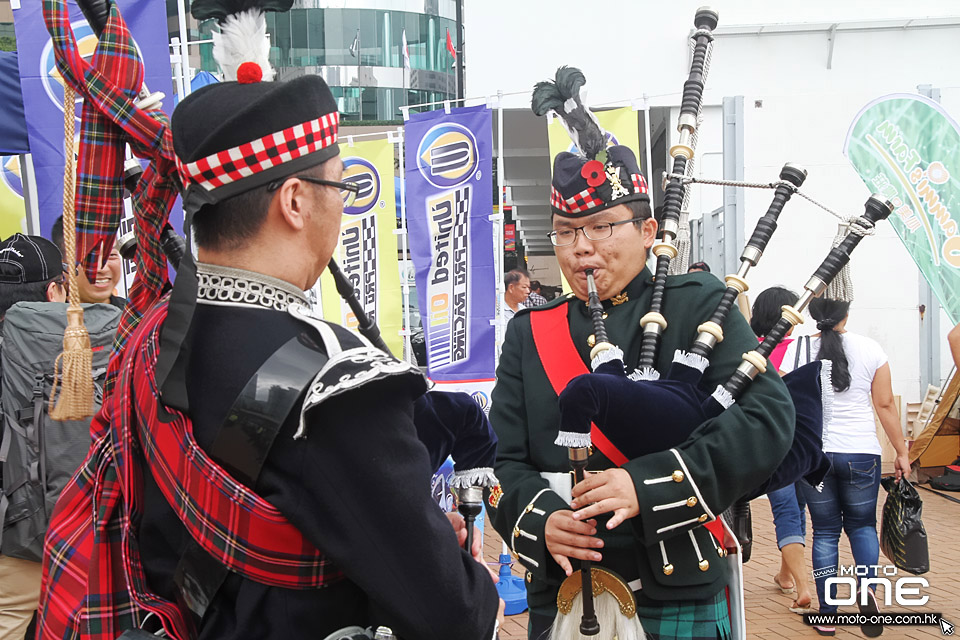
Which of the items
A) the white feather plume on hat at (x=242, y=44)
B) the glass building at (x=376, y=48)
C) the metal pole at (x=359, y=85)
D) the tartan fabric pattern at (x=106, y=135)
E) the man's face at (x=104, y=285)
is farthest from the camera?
the glass building at (x=376, y=48)

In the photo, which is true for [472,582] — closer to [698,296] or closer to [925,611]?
[698,296]

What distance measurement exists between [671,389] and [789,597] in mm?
4254

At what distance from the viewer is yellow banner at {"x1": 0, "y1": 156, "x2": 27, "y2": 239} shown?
7.30 meters

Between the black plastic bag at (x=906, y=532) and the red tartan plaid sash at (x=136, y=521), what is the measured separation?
4.58 metres

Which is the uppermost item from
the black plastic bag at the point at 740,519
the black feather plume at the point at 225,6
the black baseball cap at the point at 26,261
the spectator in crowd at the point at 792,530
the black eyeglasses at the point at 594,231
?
the black feather plume at the point at 225,6

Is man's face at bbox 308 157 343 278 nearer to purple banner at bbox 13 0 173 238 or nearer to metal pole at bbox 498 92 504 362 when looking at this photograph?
purple banner at bbox 13 0 173 238

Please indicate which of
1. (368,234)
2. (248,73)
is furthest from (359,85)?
(248,73)

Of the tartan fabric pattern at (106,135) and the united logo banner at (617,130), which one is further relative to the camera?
the united logo banner at (617,130)

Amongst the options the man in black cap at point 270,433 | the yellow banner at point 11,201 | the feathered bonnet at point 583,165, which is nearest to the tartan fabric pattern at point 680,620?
the man in black cap at point 270,433

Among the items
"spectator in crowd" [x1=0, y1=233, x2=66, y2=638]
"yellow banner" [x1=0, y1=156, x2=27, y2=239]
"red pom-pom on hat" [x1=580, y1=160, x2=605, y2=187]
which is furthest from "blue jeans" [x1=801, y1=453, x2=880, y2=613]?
"yellow banner" [x1=0, y1=156, x2=27, y2=239]

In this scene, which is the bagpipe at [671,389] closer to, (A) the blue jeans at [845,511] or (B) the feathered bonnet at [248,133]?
(B) the feathered bonnet at [248,133]

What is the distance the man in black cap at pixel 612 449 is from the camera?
2146 millimetres

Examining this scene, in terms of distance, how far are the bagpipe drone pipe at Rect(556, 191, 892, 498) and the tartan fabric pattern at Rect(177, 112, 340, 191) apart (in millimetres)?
923

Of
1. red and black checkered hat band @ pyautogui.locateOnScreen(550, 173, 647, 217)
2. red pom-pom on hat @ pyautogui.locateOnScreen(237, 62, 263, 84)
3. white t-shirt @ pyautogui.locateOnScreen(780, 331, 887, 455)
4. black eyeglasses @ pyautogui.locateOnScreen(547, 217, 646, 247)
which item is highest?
red pom-pom on hat @ pyautogui.locateOnScreen(237, 62, 263, 84)
